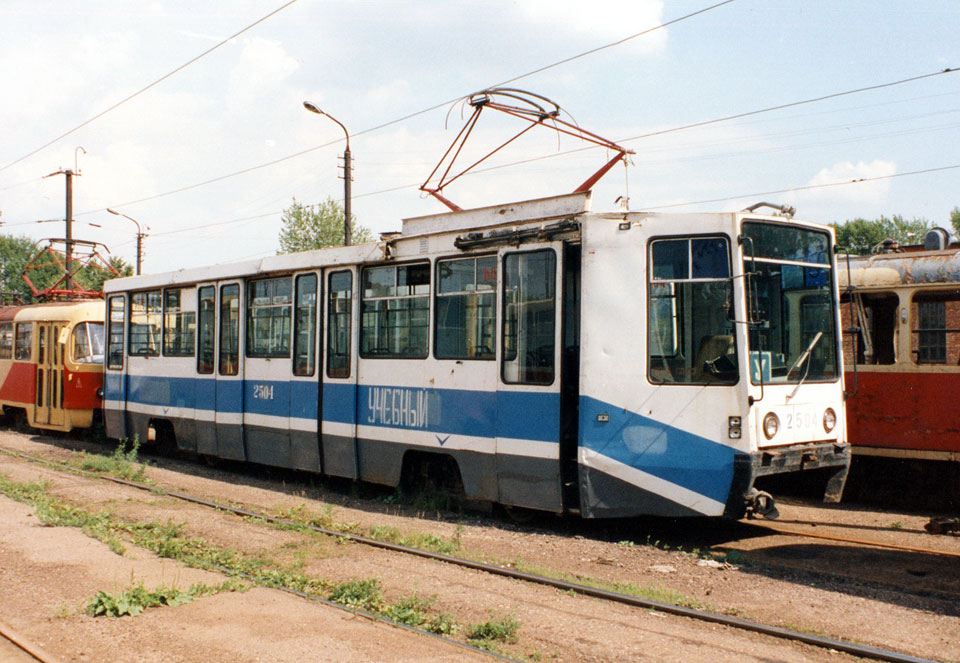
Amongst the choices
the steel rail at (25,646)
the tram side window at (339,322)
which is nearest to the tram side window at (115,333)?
the tram side window at (339,322)

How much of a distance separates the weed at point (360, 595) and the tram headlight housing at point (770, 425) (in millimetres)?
3607

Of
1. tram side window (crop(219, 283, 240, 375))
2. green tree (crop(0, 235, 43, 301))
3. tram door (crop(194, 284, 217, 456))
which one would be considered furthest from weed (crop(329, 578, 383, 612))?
green tree (crop(0, 235, 43, 301))

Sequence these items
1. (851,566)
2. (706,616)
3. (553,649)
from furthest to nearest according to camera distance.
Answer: (851,566) < (706,616) < (553,649)

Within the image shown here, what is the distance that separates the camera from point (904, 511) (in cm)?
1070

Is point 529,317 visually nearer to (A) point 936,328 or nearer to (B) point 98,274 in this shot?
(A) point 936,328

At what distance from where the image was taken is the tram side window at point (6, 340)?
1988 centimetres

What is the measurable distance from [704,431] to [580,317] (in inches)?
59.9

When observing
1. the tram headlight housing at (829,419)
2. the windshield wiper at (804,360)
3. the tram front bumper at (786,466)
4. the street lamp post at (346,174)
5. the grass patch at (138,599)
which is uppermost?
the street lamp post at (346,174)

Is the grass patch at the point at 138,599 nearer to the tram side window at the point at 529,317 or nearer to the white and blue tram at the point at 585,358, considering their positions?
the white and blue tram at the point at 585,358

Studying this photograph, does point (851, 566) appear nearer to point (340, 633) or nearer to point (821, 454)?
point (821, 454)

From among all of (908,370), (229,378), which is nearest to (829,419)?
(908,370)

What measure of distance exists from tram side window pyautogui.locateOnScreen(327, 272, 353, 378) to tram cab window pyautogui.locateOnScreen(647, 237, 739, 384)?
4.17 meters

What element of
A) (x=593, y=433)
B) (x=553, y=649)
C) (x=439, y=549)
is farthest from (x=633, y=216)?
(x=553, y=649)

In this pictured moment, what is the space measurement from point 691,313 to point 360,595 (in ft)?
12.3
